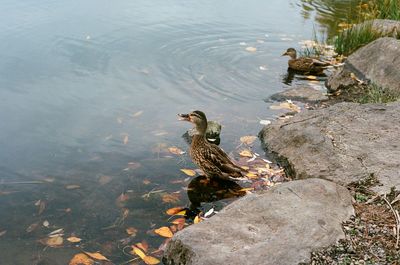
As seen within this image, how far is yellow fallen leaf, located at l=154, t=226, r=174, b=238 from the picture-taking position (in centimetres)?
444

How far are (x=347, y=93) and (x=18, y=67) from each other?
5302 millimetres

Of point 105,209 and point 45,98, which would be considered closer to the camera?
point 105,209

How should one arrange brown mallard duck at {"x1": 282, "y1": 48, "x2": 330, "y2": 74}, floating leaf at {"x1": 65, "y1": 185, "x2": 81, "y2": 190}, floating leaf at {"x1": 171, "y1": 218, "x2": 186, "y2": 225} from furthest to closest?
→ 1. brown mallard duck at {"x1": 282, "y1": 48, "x2": 330, "y2": 74}
2. floating leaf at {"x1": 65, "y1": 185, "x2": 81, "y2": 190}
3. floating leaf at {"x1": 171, "y1": 218, "x2": 186, "y2": 225}

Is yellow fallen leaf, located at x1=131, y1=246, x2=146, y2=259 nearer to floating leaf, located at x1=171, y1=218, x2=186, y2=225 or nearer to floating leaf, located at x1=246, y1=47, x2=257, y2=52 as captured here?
floating leaf, located at x1=171, y1=218, x2=186, y2=225

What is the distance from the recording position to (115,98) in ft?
24.0

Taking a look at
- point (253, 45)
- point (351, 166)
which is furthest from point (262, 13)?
point (351, 166)

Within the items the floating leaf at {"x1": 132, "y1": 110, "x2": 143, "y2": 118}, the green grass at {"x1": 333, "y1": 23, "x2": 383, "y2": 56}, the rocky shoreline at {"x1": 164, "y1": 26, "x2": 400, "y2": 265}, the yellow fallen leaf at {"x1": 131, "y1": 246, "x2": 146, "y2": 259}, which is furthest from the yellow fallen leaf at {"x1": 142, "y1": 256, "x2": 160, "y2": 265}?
the green grass at {"x1": 333, "y1": 23, "x2": 383, "y2": 56}

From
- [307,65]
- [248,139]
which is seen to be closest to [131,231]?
[248,139]

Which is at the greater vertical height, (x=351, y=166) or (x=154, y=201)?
(x=351, y=166)

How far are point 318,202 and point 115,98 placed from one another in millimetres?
4177

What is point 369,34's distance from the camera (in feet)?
30.7

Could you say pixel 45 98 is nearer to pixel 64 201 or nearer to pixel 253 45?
pixel 64 201

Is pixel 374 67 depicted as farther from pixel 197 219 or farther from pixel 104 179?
pixel 104 179

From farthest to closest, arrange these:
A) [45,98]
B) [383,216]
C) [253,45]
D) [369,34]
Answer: [253,45]
[369,34]
[45,98]
[383,216]
